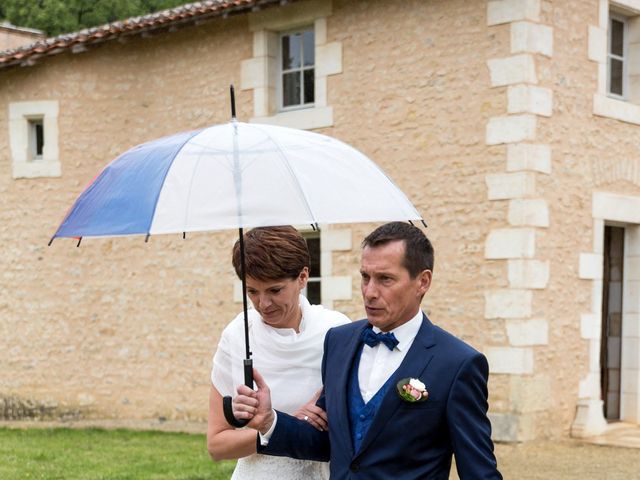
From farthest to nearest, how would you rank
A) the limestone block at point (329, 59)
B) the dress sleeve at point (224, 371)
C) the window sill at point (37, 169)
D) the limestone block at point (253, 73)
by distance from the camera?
the window sill at point (37, 169), the limestone block at point (253, 73), the limestone block at point (329, 59), the dress sleeve at point (224, 371)

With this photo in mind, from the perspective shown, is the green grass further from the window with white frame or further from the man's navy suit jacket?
the man's navy suit jacket

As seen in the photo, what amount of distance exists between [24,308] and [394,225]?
1050 cm

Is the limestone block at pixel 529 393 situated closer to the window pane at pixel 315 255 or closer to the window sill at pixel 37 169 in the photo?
the window pane at pixel 315 255

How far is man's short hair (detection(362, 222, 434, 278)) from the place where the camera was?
9.45ft

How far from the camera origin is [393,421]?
282cm

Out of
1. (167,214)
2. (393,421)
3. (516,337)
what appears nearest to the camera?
(393,421)

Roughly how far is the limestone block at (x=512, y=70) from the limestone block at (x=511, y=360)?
2403 millimetres

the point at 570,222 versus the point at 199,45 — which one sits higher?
the point at 199,45

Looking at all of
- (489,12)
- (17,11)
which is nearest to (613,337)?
(489,12)

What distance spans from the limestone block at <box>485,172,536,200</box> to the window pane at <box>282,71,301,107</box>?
2.68 m

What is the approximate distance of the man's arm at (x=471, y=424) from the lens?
108 inches

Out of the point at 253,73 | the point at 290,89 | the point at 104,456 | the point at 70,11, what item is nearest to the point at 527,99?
the point at 290,89

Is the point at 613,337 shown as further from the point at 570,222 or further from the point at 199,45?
the point at 199,45

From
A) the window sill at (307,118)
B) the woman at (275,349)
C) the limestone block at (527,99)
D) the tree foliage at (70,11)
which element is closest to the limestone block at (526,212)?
the limestone block at (527,99)
